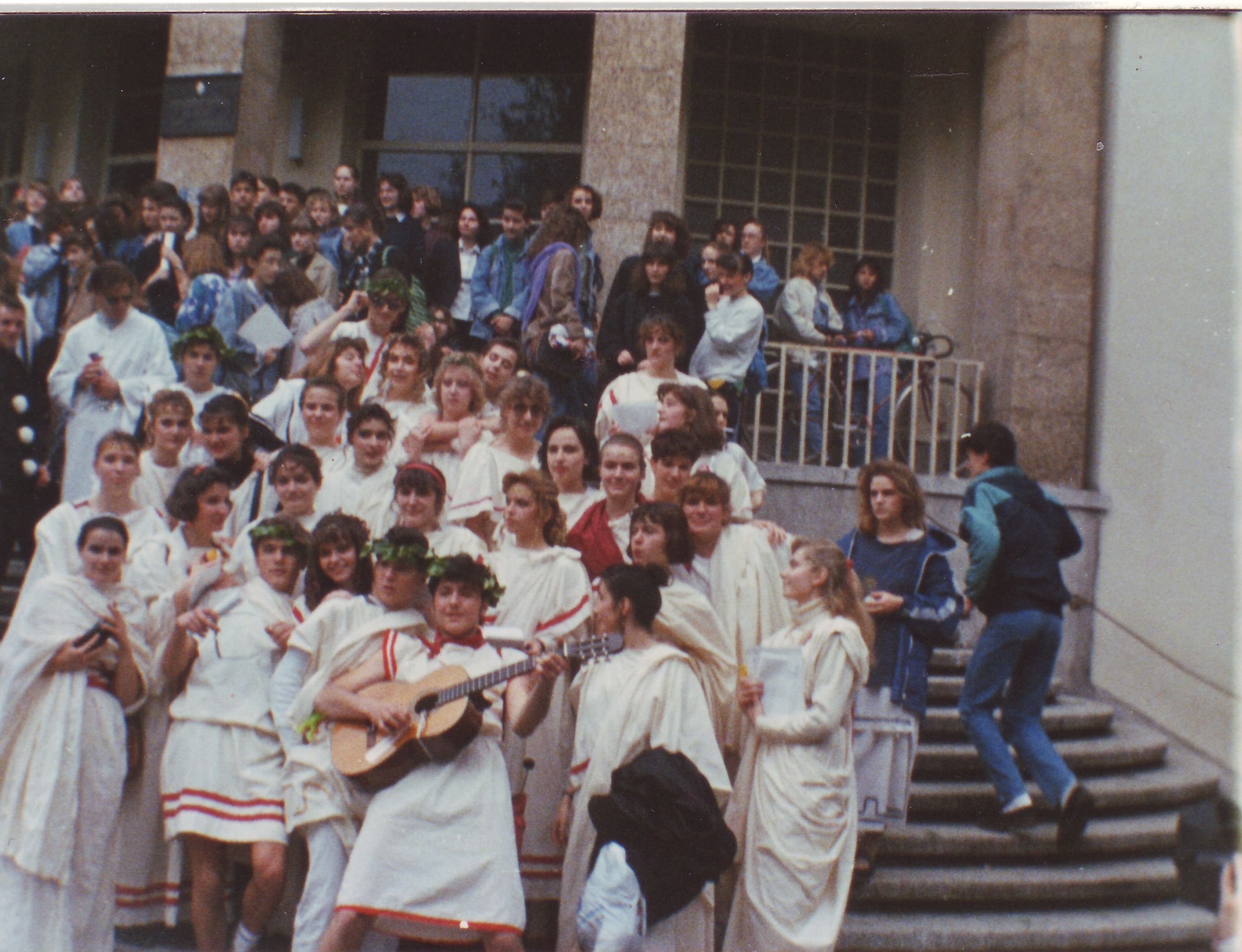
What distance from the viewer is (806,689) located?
496 centimetres

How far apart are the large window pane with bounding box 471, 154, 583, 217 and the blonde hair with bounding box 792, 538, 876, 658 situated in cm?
722

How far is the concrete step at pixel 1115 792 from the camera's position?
623 cm

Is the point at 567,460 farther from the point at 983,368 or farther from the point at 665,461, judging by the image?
the point at 983,368

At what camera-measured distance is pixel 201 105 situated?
10.9 metres

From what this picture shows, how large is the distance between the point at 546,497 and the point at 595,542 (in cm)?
33

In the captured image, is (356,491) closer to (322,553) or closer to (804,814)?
(322,553)

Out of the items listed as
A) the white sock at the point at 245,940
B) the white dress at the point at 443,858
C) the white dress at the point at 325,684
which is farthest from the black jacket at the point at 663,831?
the white sock at the point at 245,940

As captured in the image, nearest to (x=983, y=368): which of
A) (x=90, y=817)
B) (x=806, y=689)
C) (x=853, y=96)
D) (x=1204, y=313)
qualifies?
(x=1204, y=313)

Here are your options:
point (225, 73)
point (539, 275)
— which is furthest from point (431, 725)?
point (225, 73)

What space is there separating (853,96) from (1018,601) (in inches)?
270

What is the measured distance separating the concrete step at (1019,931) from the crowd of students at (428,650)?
0.40 meters

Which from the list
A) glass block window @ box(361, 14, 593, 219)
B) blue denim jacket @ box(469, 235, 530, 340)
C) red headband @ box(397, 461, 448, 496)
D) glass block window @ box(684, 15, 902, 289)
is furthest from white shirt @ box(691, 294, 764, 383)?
glass block window @ box(361, 14, 593, 219)

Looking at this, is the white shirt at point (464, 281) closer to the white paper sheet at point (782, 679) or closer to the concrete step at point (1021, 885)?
the white paper sheet at point (782, 679)

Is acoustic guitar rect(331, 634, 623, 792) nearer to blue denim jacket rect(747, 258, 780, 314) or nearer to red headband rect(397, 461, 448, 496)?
red headband rect(397, 461, 448, 496)
